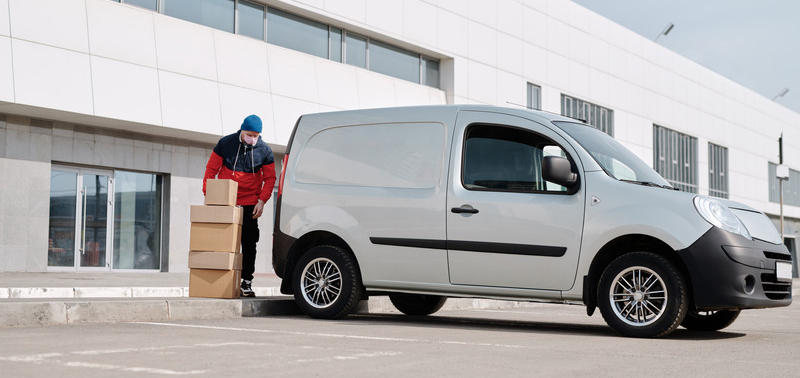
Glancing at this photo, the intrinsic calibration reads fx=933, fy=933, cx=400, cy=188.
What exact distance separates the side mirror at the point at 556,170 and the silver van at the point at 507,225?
0.01 meters

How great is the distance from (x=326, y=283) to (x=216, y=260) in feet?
3.98

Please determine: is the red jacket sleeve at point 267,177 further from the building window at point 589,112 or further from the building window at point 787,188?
the building window at point 787,188

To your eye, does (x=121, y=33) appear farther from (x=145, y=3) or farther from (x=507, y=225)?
(x=507, y=225)

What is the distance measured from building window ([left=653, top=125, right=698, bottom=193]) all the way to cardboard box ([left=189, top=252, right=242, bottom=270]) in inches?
1281

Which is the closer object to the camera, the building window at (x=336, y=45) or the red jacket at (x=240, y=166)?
the red jacket at (x=240, y=166)

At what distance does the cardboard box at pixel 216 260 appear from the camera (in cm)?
898

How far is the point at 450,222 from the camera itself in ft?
26.1

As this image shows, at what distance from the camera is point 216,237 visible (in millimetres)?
9055

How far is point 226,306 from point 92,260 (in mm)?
11588

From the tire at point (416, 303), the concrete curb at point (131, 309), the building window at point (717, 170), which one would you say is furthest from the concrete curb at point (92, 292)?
the building window at point (717, 170)

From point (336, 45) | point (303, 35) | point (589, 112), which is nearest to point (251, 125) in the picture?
point (303, 35)

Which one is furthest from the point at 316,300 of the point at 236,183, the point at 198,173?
the point at 198,173

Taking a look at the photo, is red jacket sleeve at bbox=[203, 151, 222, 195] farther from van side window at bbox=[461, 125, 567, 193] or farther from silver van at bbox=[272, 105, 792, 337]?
van side window at bbox=[461, 125, 567, 193]

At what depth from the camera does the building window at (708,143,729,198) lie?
4562 cm
